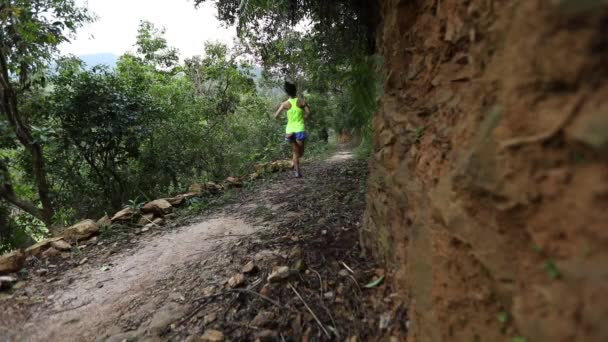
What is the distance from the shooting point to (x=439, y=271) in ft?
4.21

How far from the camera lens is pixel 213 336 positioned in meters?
1.86

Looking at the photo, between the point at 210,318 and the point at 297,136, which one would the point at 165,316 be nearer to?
the point at 210,318

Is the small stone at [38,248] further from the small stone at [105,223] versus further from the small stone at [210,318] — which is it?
the small stone at [210,318]

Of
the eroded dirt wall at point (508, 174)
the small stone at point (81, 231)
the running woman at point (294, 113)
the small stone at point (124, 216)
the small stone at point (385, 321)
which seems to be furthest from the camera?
the running woman at point (294, 113)

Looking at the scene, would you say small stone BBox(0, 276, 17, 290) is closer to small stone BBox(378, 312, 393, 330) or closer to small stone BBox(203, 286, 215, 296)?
small stone BBox(203, 286, 215, 296)

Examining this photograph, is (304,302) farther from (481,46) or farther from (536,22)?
(536,22)

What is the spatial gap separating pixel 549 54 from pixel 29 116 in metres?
7.29

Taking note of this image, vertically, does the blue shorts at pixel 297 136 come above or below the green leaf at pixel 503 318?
above

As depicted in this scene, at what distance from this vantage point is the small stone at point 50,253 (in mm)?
3541

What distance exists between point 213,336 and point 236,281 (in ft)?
1.67

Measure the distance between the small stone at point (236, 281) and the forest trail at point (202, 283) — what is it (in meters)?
0.01

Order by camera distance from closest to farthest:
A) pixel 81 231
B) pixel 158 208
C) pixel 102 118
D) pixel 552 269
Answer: pixel 552 269
pixel 81 231
pixel 158 208
pixel 102 118

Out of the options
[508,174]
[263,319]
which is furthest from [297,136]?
[508,174]

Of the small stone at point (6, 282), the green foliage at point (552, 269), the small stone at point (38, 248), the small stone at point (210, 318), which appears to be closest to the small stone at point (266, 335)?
the small stone at point (210, 318)
